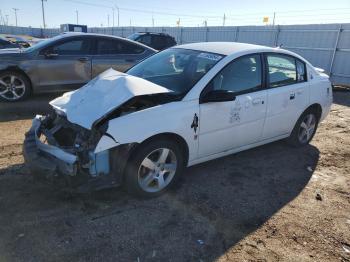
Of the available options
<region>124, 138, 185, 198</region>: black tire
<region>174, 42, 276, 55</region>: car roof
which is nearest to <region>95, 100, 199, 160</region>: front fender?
<region>124, 138, 185, 198</region>: black tire

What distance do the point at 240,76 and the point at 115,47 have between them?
4.83 m

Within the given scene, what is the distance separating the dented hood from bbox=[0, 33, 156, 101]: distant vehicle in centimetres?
372

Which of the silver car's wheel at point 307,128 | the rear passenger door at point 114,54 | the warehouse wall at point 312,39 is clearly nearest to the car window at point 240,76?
the silver car's wheel at point 307,128

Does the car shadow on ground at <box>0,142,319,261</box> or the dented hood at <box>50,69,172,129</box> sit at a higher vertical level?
the dented hood at <box>50,69,172,129</box>

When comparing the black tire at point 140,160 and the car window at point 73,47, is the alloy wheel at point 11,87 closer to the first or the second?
the car window at point 73,47

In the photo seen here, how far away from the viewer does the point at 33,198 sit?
353cm

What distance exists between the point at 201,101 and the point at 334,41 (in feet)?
39.0

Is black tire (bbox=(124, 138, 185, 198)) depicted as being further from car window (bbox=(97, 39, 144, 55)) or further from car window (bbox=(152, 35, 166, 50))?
car window (bbox=(152, 35, 166, 50))

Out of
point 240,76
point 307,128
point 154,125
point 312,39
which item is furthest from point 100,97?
point 312,39

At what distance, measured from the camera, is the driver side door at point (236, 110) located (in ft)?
12.8

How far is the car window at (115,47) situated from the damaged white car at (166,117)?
358cm

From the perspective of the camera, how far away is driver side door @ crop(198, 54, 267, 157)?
390 cm

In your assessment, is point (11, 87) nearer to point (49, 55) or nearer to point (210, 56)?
point (49, 55)

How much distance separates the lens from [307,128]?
5504mm
